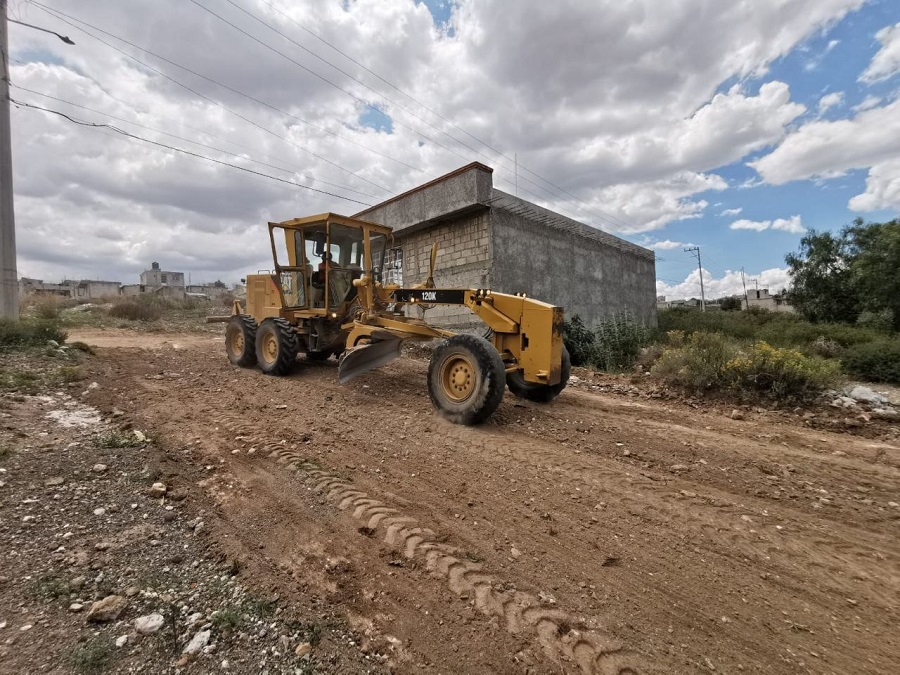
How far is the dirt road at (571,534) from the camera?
6.38ft

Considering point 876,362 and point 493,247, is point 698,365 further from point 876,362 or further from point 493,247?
point 493,247

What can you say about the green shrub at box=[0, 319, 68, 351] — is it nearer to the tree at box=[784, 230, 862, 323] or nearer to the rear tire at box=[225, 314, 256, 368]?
the rear tire at box=[225, 314, 256, 368]

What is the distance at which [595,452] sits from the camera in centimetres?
430

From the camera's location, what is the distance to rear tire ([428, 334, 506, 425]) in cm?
487

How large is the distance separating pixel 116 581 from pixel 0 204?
11640mm

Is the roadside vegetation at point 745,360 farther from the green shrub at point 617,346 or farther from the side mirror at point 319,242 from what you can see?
the side mirror at point 319,242

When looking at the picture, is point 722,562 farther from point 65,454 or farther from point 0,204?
point 0,204

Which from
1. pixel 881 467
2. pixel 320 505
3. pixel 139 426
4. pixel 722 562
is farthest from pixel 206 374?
pixel 881 467

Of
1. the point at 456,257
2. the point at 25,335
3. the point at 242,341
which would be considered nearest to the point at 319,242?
the point at 242,341

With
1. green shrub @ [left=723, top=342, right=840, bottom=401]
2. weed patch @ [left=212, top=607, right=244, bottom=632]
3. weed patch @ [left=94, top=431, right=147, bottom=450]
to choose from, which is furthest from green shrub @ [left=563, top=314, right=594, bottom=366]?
weed patch @ [left=212, top=607, right=244, bottom=632]

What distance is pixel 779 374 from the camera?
636 centimetres

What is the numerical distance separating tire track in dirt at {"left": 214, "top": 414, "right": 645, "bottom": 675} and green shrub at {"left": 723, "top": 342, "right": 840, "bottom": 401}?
5782 mm

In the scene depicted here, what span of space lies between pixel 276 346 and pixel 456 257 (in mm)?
5049

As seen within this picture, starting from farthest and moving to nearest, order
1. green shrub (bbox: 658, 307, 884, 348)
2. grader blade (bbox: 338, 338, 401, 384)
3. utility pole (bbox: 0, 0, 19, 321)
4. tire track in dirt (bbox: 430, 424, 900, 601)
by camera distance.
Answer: green shrub (bbox: 658, 307, 884, 348) < utility pole (bbox: 0, 0, 19, 321) < grader blade (bbox: 338, 338, 401, 384) < tire track in dirt (bbox: 430, 424, 900, 601)
